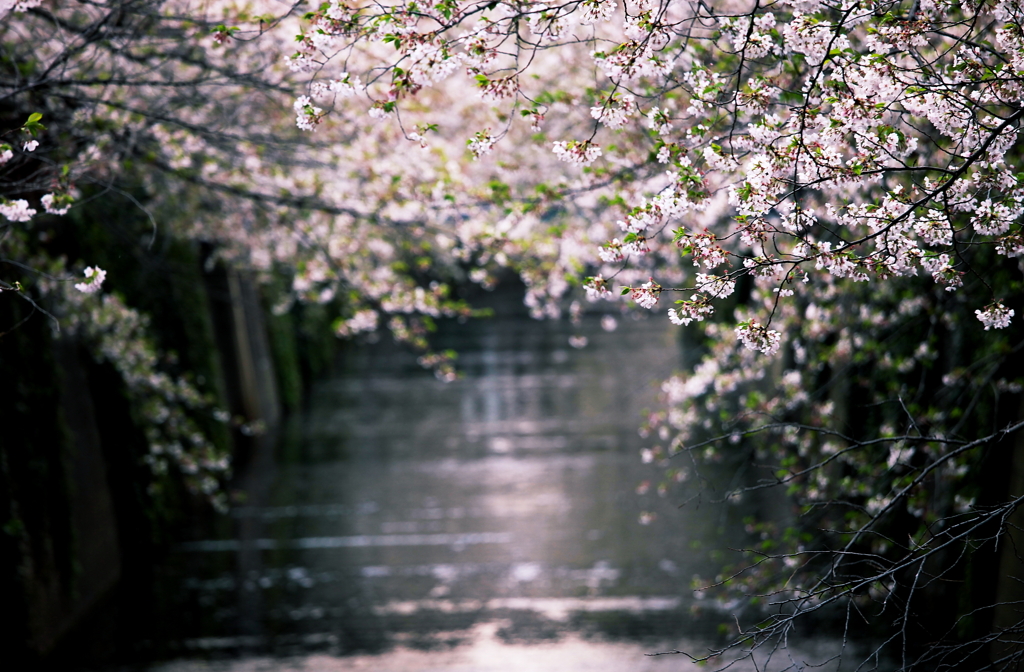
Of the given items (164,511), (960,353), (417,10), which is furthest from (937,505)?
(164,511)

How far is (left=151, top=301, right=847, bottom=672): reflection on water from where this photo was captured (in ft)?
20.1

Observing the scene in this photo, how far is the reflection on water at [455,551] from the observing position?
6.13 m

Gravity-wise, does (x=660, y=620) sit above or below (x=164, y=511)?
below

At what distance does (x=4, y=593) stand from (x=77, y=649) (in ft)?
3.07

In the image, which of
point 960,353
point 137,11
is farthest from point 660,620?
point 137,11

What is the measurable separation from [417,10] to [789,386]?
387 centimetres

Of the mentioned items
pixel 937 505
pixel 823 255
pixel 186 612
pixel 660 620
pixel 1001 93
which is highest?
pixel 1001 93

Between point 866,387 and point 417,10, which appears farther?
point 866,387

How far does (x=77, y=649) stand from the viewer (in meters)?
6.07

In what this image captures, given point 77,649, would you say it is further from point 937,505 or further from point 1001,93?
point 1001,93

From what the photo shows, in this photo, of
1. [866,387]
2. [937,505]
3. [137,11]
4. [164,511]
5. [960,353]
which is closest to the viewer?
[137,11]

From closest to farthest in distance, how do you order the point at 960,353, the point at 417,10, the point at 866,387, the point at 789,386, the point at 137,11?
the point at 417,10 → the point at 137,11 → the point at 960,353 → the point at 789,386 → the point at 866,387

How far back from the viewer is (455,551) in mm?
8031

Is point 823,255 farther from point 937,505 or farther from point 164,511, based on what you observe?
point 164,511
